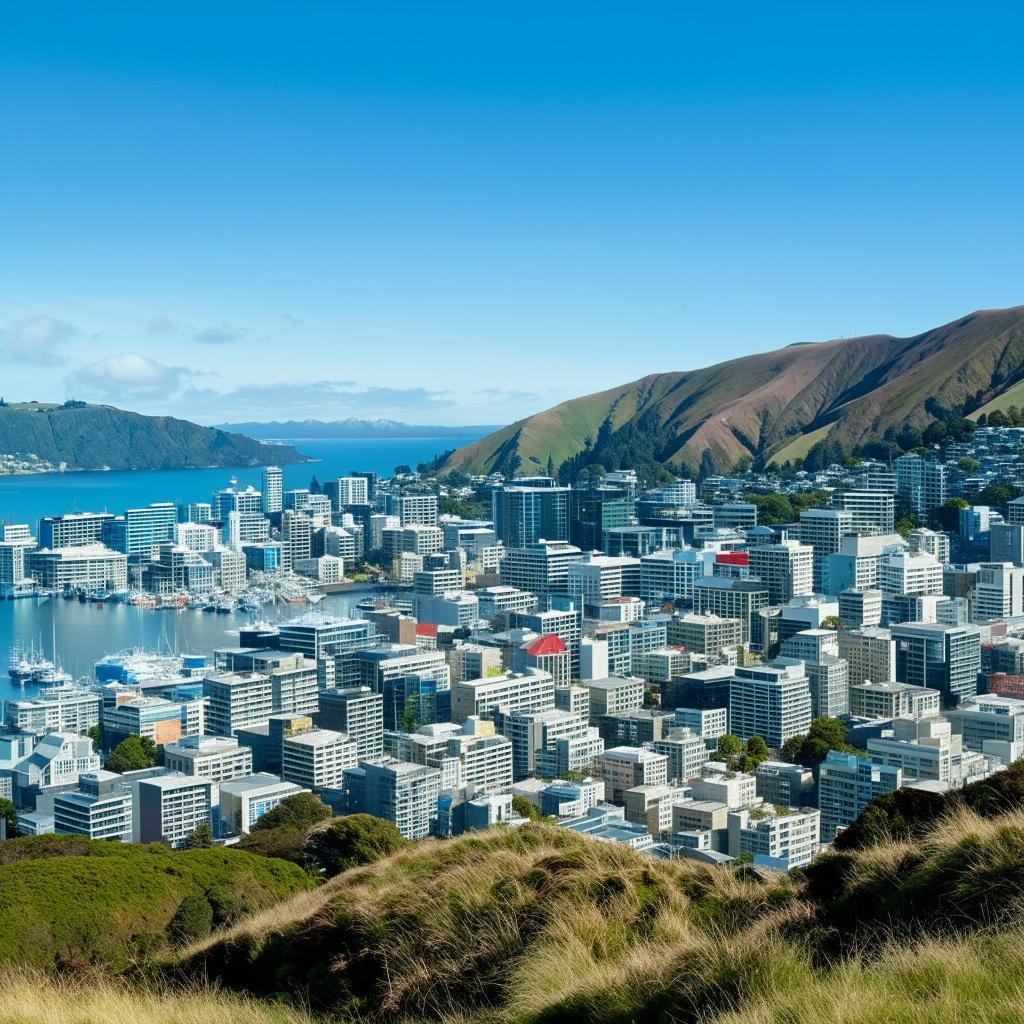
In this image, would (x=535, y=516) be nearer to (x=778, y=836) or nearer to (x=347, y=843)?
(x=778, y=836)

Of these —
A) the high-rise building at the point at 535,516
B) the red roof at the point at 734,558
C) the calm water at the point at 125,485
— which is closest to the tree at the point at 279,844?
the red roof at the point at 734,558

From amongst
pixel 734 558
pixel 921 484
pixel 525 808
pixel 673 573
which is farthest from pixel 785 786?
pixel 921 484

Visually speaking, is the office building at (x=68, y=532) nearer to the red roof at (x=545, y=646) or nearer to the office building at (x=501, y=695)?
the red roof at (x=545, y=646)

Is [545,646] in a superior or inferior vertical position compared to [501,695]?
superior

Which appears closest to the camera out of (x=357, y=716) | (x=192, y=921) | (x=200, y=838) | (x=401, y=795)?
(x=192, y=921)

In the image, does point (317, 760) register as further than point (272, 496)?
No

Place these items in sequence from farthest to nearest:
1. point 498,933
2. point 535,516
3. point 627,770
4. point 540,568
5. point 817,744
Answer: point 535,516
point 540,568
point 817,744
point 627,770
point 498,933

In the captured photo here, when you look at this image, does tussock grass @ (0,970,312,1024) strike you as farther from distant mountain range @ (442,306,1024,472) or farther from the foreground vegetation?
distant mountain range @ (442,306,1024,472)
